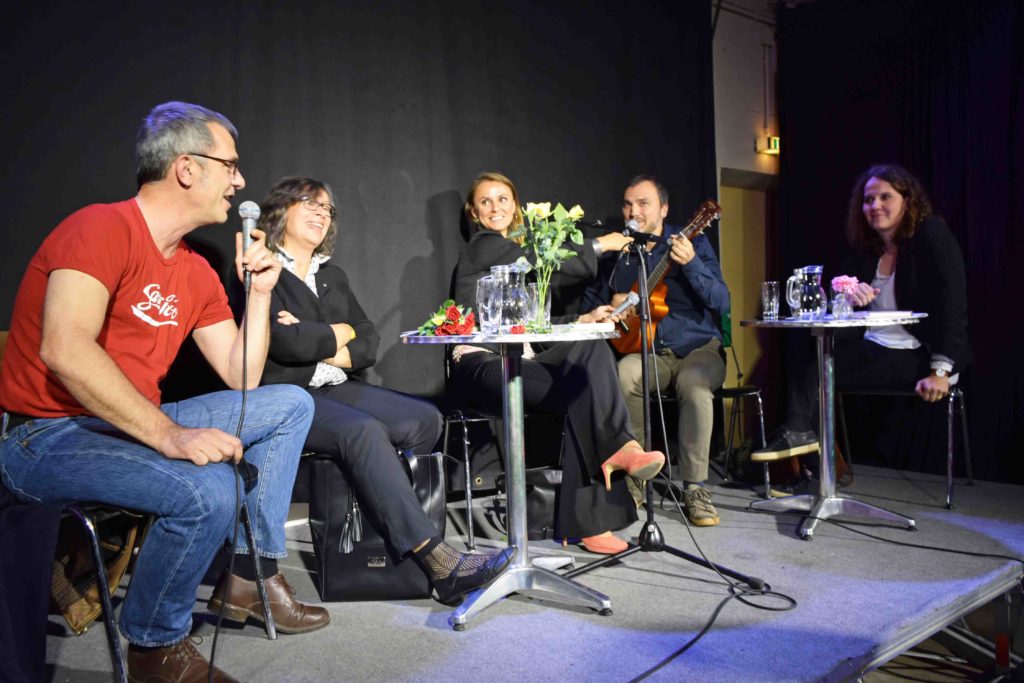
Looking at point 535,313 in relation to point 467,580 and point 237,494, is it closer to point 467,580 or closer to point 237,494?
point 467,580

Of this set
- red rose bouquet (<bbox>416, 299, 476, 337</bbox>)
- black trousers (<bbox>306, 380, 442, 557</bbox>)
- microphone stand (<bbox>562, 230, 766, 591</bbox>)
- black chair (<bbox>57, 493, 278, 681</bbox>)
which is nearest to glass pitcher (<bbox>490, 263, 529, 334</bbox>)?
red rose bouquet (<bbox>416, 299, 476, 337</bbox>)

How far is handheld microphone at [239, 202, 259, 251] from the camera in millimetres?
1889

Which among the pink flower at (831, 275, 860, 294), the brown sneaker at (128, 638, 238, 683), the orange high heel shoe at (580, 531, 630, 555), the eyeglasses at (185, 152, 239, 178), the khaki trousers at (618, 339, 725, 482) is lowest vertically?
the orange high heel shoe at (580, 531, 630, 555)

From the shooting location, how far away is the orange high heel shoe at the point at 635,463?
270 centimetres

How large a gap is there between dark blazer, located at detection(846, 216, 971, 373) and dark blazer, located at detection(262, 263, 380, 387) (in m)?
2.48

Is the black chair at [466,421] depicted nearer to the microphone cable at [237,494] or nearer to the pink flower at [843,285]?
the microphone cable at [237,494]

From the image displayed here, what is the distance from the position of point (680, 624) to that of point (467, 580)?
24.9 inches

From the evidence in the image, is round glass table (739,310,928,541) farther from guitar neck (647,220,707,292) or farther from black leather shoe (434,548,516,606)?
black leather shoe (434,548,516,606)

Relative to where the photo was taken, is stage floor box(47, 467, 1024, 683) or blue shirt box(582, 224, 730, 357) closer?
stage floor box(47, 467, 1024, 683)

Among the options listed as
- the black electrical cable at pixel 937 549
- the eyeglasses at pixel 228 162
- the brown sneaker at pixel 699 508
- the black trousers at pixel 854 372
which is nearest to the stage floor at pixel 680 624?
the black electrical cable at pixel 937 549

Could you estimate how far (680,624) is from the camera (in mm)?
2342

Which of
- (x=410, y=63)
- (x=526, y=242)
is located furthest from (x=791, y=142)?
(x=526, y=242)

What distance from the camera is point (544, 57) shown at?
4359 millimetres

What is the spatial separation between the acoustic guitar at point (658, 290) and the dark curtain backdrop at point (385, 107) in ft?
2.87
